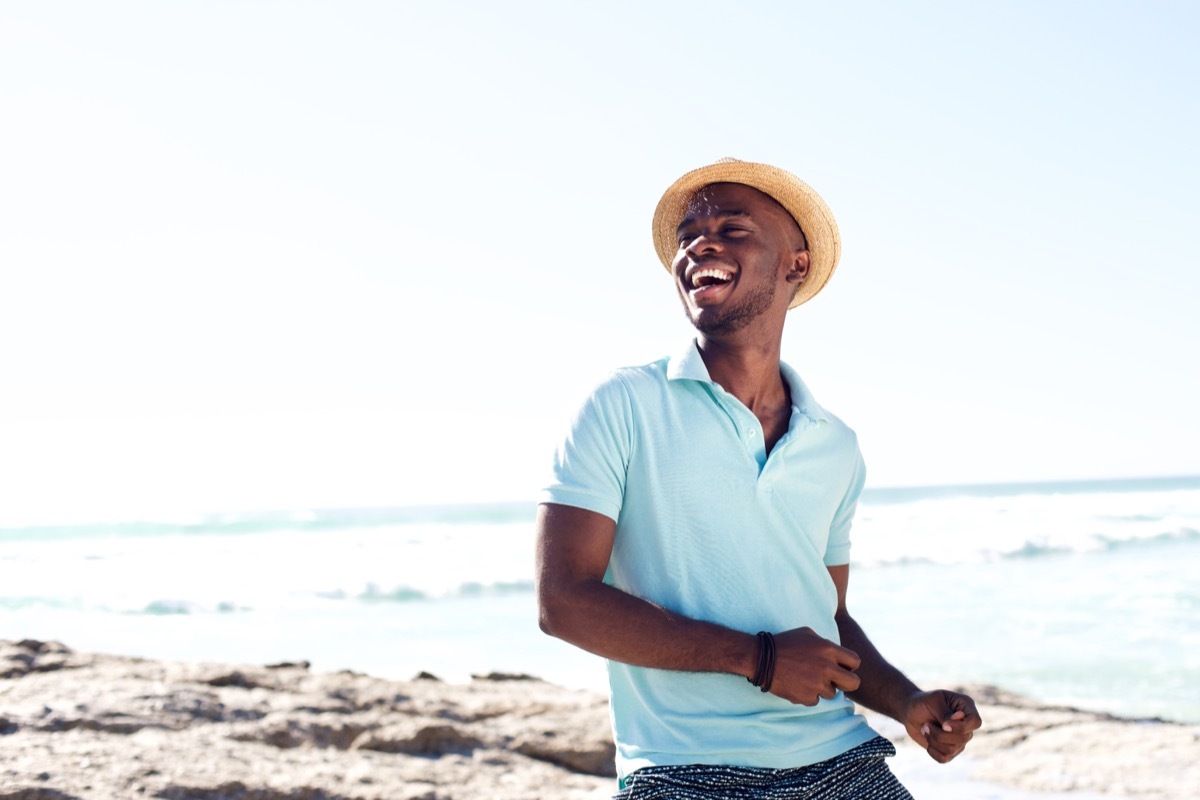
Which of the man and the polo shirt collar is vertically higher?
the polo shirt collar

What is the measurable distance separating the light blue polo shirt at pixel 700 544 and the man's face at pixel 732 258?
132mm

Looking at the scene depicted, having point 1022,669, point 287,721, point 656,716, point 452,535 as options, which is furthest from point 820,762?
point 452,535

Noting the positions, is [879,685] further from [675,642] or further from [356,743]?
[356,743]

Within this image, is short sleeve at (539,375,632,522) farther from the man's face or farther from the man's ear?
the man's ear

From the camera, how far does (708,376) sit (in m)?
2.04

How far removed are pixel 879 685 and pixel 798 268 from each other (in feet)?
2.98

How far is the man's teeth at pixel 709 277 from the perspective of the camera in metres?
2.12

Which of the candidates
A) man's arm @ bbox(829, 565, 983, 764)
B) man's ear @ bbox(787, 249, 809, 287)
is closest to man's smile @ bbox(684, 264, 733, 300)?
man's ear @ bbox(787, 249, 809, 287)

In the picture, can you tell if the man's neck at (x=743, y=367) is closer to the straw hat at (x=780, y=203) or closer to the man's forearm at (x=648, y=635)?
the straw hat at (x=780, y=203)

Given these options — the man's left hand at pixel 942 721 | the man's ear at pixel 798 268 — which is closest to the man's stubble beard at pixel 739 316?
the man's ear at pixel 798 268

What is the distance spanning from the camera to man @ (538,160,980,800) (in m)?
1.76

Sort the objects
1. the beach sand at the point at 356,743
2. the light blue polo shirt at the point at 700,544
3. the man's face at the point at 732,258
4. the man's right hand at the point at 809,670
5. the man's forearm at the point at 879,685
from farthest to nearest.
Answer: the beach sand at the point at 356,743 → the man's face at the point at 732,258 → the man's forearm at the point at 879,685 → the light blue polo shirt at the point at 700,544 → the man's right hand at the point at 809,670

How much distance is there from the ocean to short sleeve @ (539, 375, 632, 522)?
414 centimetres

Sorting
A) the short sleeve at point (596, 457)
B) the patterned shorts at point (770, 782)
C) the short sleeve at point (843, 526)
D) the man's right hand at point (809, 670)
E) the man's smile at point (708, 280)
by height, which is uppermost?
the man's smile at point (708, 280)
